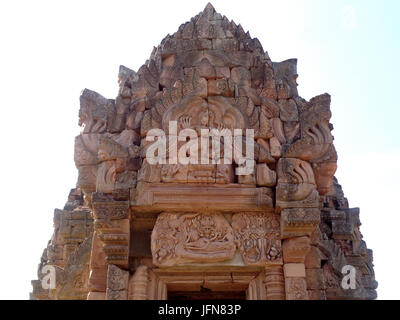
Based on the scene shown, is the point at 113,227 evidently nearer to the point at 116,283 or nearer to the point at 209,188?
the point at 116,283

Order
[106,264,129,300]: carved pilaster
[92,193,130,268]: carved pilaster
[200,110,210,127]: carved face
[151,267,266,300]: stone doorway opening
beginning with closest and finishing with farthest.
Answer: [106,264,129,300]: carved pilaster → [92,193,130,268]: carved pilaster → [151,267,266,300]: stone doorway opening → [200,110,210,127]: carved face

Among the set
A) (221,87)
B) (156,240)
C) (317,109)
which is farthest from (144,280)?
(317,109)

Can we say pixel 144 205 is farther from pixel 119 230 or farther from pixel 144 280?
pixel 144 280

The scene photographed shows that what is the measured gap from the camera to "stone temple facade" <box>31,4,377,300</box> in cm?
677

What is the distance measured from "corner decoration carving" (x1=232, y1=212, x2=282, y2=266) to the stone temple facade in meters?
0.01

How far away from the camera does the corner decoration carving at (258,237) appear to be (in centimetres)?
680

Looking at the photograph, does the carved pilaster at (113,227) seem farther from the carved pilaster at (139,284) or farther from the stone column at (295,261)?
the stone column at (295,261)

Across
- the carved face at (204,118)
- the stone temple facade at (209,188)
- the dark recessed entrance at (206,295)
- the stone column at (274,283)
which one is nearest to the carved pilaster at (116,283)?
the stone temple facade at (209,188)

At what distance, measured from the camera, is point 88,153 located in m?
7.35

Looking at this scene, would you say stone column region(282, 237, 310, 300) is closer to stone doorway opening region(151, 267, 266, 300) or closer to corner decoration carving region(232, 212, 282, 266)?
corner decoration carving region(232, 212, 282, 266)

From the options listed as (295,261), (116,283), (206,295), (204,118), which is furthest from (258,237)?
(116,283)

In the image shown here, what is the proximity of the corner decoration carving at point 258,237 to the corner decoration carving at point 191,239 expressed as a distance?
14 centimetres

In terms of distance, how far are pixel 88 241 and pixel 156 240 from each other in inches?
87.6

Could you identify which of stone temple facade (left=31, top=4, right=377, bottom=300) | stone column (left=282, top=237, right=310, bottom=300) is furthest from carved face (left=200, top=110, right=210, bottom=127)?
stone column (left=282, top=237, right=310, bottom=300)
